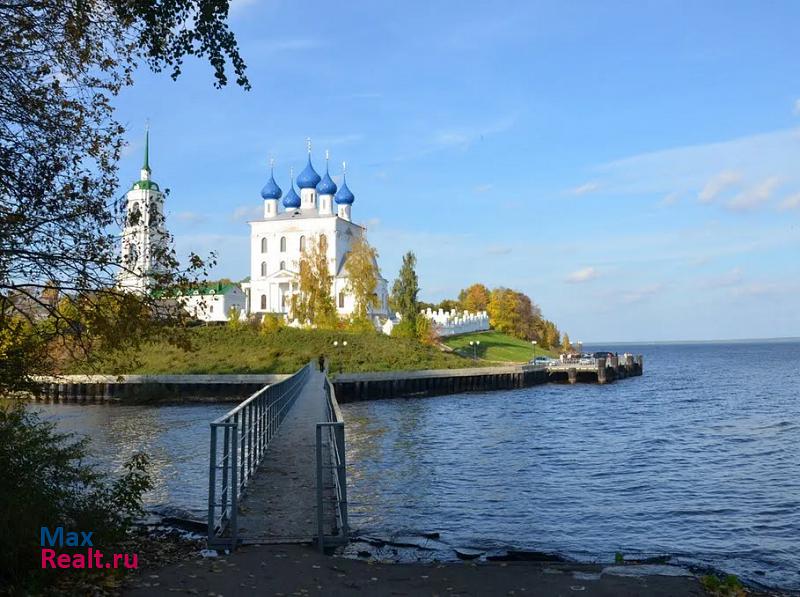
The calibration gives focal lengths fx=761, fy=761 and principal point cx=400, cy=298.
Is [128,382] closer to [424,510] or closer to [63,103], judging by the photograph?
[424,510]

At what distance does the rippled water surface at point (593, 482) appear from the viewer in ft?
44.2

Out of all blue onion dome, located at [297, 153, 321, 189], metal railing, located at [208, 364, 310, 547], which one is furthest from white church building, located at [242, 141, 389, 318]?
metal railing, located at [208, 364, 310, 547]

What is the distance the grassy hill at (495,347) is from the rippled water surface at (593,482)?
5451 cm

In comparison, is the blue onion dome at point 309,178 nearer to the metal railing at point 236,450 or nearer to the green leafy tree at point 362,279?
the green leafy tree at point 362,279

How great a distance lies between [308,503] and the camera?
11.1m

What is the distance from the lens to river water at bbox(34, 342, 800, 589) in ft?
44.5

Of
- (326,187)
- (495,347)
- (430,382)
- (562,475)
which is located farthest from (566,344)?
(562,475)

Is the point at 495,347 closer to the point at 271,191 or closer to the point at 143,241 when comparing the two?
the point at 271,191

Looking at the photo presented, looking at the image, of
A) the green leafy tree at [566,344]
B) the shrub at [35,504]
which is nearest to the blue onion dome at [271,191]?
the green leafy tree at [566,344]

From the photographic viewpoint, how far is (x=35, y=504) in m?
8.07

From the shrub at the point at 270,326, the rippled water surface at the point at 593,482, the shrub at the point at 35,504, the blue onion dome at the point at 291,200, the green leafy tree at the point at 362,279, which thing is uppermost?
the blue onion dome at the point at 291,200

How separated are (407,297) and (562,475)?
190ft

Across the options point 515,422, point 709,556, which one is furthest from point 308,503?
point 515,422

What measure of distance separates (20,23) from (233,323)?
66.0 meters
